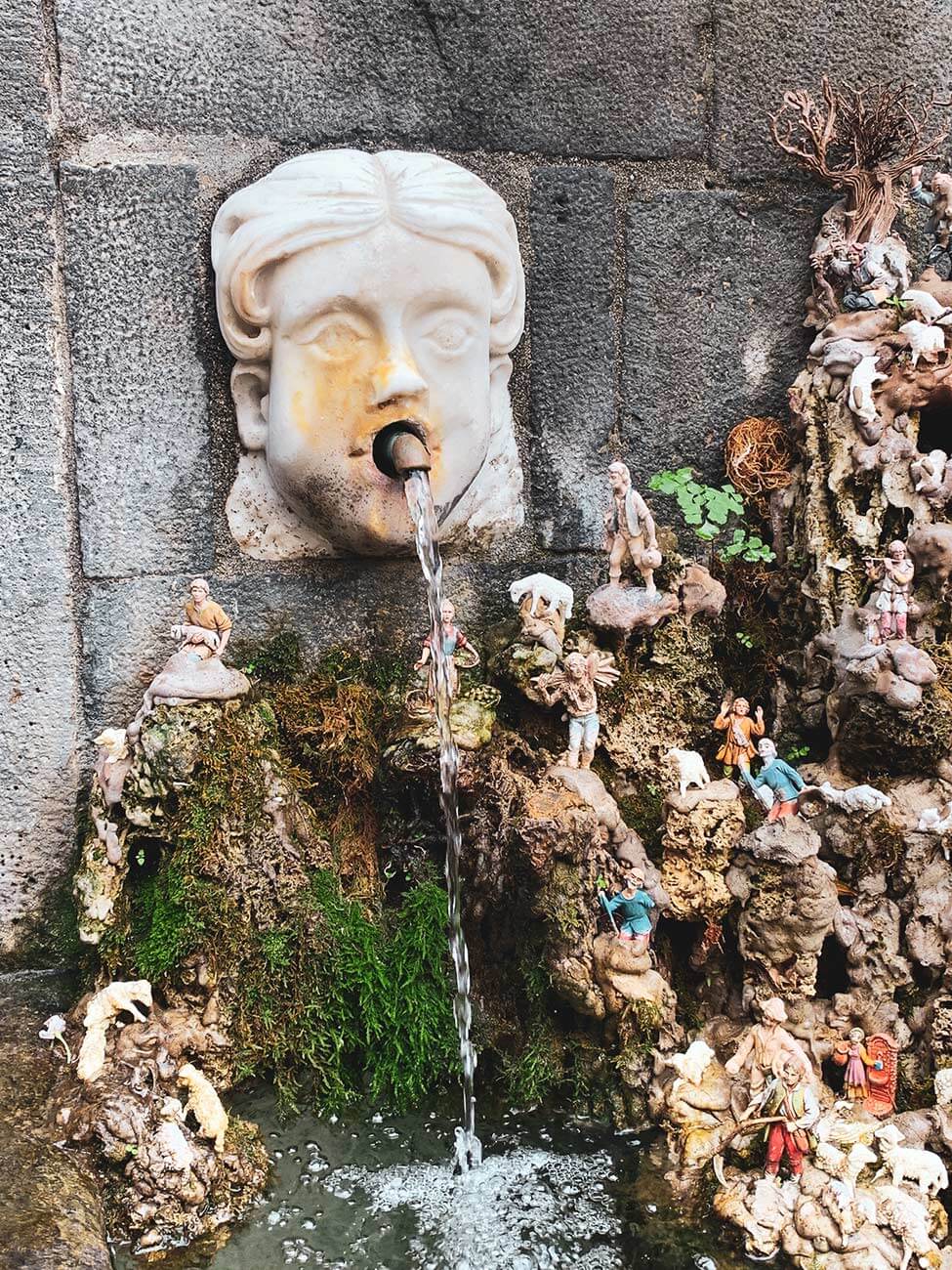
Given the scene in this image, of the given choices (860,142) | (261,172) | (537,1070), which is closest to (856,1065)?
(537,1070)

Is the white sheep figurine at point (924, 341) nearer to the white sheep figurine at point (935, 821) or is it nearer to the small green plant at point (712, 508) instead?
the small green plant at point (712, 508)

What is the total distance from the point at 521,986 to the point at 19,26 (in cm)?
304

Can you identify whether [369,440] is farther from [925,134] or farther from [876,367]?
[925,134]

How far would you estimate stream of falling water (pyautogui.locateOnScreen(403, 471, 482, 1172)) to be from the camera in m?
3.46

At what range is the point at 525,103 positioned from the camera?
3885mm

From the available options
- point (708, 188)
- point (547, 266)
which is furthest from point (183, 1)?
point (708, 188)

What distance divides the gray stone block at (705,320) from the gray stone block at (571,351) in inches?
3.6

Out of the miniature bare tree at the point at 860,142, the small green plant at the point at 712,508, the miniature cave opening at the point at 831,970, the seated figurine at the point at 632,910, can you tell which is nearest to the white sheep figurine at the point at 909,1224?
the miniature cave opening at the point at 831,970

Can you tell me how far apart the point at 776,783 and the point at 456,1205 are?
1.42 m

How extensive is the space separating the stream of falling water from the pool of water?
5.7 inches

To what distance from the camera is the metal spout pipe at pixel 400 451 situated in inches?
142

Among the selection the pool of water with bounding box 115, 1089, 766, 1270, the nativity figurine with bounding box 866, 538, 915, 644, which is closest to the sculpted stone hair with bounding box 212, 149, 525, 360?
the nativity figurine with bounding box 866, 538, 915, 644

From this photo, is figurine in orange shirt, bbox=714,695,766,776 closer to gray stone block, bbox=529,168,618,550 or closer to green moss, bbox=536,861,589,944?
green moss, bbox=536,861,589,944

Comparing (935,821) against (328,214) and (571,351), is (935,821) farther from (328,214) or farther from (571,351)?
(328,214)
